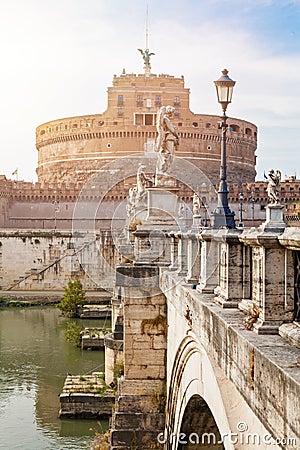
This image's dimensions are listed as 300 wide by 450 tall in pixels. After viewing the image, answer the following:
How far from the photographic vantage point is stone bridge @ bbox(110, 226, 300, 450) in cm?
290

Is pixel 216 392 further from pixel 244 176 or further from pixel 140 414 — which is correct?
pixel 244 176

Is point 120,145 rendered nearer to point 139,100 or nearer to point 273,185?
point 139,100

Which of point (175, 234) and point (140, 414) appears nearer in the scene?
point (175, 234)

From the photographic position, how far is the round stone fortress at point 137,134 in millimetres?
51531

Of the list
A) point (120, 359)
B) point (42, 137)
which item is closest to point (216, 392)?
point (120, 359)

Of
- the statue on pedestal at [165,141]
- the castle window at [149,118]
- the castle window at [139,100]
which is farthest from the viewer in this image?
the castle window at [139,100]

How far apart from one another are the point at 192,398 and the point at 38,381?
34.5ft

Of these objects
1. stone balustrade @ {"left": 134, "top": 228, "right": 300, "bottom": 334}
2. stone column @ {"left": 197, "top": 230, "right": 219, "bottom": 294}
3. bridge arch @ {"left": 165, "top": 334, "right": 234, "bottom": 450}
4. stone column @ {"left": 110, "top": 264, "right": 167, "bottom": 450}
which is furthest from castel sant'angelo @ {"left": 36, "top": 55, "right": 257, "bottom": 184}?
stone balustrade @ {"left": 134, "top": 228, "right": 300, "bottom": 334}

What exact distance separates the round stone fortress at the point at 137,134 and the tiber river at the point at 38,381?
2755cm

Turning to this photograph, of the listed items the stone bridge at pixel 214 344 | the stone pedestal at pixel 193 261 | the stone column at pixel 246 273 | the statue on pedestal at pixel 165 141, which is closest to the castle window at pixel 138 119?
the statue on pedestal at pixel 165 141

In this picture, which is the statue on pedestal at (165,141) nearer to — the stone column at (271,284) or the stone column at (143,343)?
the stone column at (143,343)

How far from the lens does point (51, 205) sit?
155 ft

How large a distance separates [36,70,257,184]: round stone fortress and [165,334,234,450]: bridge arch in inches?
1694

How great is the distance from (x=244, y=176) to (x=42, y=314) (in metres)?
31.4
